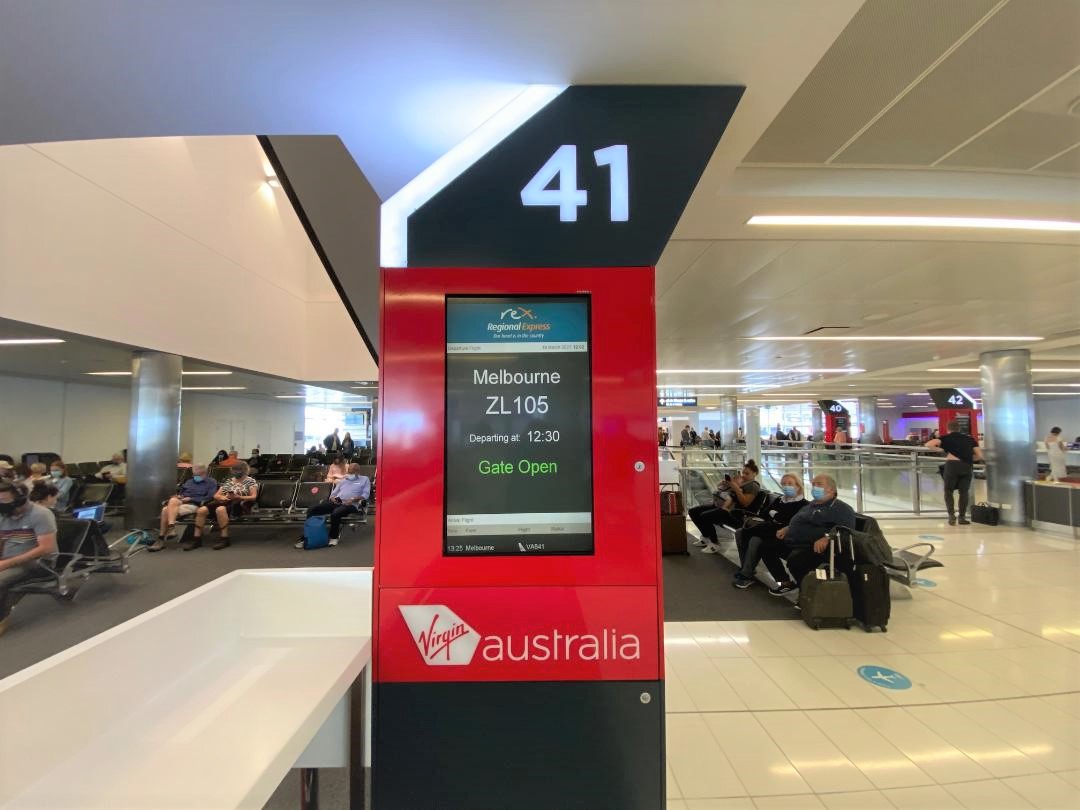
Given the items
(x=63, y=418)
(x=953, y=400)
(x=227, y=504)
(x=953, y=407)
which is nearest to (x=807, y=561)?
(x=227, y=504)

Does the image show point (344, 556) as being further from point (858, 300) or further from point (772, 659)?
point (858, 300)

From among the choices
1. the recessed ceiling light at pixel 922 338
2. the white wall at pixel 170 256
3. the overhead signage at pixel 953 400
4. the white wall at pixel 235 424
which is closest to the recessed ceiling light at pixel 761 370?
the recessed ceiling light at pixel 922 338

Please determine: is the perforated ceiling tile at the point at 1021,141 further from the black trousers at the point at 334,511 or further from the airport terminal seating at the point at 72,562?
the airport terminal seating at the point at 72,562

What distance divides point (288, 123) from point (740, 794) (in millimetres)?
4295

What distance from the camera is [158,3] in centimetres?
Answer: 163

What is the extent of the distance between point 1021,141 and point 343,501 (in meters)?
9.90

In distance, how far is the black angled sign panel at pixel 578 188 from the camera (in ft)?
6.08

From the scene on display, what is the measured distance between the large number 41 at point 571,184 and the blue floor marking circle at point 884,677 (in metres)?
4.12

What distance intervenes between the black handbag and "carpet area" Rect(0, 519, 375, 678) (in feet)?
39.3

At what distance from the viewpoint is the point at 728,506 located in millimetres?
7184

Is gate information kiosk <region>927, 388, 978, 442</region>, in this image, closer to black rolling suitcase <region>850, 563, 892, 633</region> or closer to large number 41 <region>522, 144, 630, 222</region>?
black rolling suitcase <region>850, 563, 892, 633</region>

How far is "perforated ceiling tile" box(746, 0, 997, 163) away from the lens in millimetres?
2314

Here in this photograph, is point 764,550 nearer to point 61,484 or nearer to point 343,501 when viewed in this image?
point 343,501

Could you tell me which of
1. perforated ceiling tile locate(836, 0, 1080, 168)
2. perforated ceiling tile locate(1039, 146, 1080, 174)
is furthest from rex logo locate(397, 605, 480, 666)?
perforated ceiling tile locate(1039, 146, 1080, 174)
